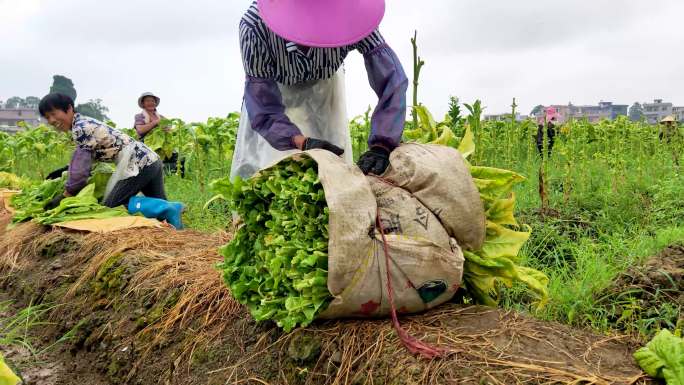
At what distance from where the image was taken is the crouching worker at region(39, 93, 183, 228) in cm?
447

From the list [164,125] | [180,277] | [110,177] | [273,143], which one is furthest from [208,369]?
[164,125]

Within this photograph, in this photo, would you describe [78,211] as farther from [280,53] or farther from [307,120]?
[280,53]

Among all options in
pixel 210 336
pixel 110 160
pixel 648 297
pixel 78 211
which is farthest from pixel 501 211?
pixel 110 160

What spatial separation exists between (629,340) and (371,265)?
775 millimetres

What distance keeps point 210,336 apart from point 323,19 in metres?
1.26

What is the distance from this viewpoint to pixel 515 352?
65.8 inches

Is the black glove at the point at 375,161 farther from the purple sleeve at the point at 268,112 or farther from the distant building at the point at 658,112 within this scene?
the distant building at the point at 658,112

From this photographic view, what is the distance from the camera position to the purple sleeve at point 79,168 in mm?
4504

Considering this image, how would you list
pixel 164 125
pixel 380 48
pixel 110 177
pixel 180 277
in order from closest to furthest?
1. pixel 380 48
2. pixel 180 277
3. pixel 110 177
4. pixel 164 125

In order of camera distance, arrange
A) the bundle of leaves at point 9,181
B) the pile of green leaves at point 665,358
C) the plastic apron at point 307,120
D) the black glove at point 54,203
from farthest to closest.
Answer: the bundle of leaves at point 9,181
the black glove at point 54,203
the plastic apron at point 307,120
the pile of green leaves at point 665,358

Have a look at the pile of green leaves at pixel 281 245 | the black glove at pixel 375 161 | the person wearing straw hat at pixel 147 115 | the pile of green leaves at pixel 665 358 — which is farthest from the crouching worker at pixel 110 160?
the pile of green leaves at pixel 665 358

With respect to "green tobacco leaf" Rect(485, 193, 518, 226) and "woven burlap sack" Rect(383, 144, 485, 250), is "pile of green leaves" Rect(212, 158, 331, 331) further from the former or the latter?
"green tobacco leaf" Rect(485, 193, 518, 226)

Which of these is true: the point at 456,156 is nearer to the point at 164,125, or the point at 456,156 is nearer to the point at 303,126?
the point at 303,126

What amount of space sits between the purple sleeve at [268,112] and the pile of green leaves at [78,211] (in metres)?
2.26
